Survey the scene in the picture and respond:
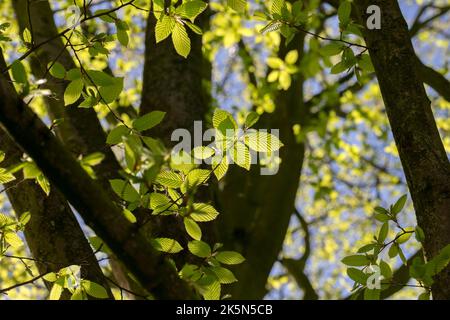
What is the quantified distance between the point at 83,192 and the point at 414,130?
4.15 feet

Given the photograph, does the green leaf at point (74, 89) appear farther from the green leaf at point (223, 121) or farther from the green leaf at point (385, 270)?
the green leaf at point (385, 270)

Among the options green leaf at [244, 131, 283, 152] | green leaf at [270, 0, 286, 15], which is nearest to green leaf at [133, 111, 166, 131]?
green leaf at [244, 131, 283, 152]

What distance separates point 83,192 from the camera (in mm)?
1388

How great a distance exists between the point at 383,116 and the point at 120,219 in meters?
7.02

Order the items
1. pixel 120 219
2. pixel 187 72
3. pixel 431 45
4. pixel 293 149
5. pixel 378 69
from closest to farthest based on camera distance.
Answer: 1. pixel 120 219
2. pixel 378 69
3. pixel 187 72
4. pixel 293 149
5. pixel 431 45

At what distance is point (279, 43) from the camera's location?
551cm

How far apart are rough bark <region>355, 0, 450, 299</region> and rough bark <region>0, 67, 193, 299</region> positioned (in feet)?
3.31

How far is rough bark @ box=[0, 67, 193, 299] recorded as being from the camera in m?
1.36

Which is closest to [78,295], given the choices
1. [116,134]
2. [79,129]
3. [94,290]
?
[94,290]

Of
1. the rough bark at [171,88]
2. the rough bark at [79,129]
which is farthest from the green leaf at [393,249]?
the rough bark at [171,88]

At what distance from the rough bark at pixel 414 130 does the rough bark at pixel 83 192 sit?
1.01 metres

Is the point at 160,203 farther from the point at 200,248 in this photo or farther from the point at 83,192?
the point at 83,192
